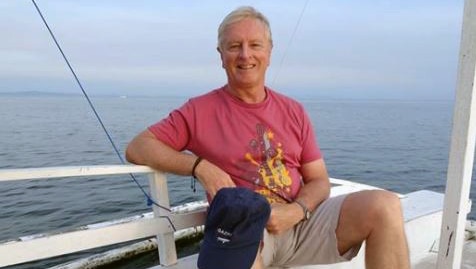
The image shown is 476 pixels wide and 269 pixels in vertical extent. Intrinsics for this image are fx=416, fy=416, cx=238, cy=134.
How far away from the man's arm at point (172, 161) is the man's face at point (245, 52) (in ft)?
1.77

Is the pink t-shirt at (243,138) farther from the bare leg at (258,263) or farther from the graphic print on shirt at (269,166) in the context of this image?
the bare leg at (258,263)

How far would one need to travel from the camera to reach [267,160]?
231 centimetres

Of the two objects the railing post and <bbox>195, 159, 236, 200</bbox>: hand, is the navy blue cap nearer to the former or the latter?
<bbox>195, 159, 236, 200</bbox>: hand

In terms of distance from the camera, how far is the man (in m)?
2.00

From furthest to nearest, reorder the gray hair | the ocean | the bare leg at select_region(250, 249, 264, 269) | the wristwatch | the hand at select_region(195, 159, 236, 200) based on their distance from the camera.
Answer: the ocean → the gray hair → the wristwatch → the hand at select_region(195, 159, 236, 200) → the bare leg at select_region(250, 249, 264, 269)

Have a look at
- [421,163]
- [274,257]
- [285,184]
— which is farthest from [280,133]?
[421,163]

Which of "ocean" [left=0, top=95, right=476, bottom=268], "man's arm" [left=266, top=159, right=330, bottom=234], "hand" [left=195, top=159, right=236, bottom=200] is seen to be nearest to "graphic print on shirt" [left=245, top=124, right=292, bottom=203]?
"man's arm" [left=266, top=159, right=330, bottom=234]

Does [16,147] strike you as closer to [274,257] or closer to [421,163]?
[421,163]

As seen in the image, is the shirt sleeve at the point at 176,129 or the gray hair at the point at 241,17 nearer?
the shirt sleeve at the point at 176,129

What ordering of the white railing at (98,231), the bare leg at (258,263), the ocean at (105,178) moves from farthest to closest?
1. the ocean at (105,178)
2. the bare leg at (258,263)
3. the white railing at (98,231)

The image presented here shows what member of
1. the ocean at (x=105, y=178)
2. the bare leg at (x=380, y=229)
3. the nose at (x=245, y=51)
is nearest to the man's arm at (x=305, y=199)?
the bare leg at (x=380, y=229)

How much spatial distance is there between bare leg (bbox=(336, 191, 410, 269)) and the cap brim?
1.85ft

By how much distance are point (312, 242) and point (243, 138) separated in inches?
26.0

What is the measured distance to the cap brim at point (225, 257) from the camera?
1.78 meters
